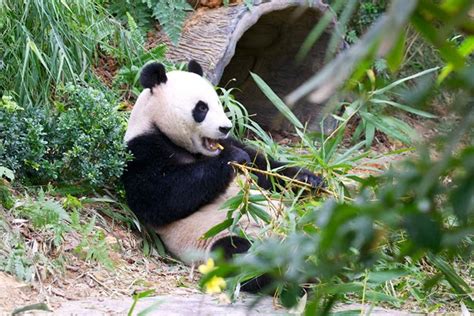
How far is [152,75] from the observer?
4816mm

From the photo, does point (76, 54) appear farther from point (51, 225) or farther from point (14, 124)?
point (51, 225)

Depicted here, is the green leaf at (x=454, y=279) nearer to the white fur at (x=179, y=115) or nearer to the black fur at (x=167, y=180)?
the black fur at (x=167, y=180)

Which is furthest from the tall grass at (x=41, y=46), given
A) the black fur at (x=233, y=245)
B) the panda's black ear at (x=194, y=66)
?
the black fur at (x=233, y=245)

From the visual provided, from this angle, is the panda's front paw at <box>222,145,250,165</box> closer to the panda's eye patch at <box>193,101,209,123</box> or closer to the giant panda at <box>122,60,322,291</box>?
the giant panda at <box>122,60,322,291</box>

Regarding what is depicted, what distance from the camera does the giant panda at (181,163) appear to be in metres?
4.62

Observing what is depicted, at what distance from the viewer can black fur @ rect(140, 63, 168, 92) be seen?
4.80 metres

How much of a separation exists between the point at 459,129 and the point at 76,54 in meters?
5.06

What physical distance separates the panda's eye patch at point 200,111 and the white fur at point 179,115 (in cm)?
2

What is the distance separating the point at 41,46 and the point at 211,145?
4.45 ft

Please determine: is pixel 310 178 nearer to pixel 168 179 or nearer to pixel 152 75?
pixel 168 179

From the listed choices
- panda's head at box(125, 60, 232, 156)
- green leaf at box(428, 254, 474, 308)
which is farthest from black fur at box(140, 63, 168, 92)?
green leaf at box(428, 254, 474, 308)

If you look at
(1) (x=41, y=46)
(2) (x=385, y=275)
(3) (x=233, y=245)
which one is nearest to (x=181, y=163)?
(3) (x=233, y=245)

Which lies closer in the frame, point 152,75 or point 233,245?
point 233,245

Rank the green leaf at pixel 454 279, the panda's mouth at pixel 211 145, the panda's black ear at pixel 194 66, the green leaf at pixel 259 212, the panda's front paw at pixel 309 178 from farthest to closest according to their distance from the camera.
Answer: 1. the panda's black ear at pixel 194 66
2. the panda's mouth at pixel 211 145
3. the panda's front paw at pixel 309 178
4. the green leaf at pixel 259 212
5. the green leaf at pixel 454 279
